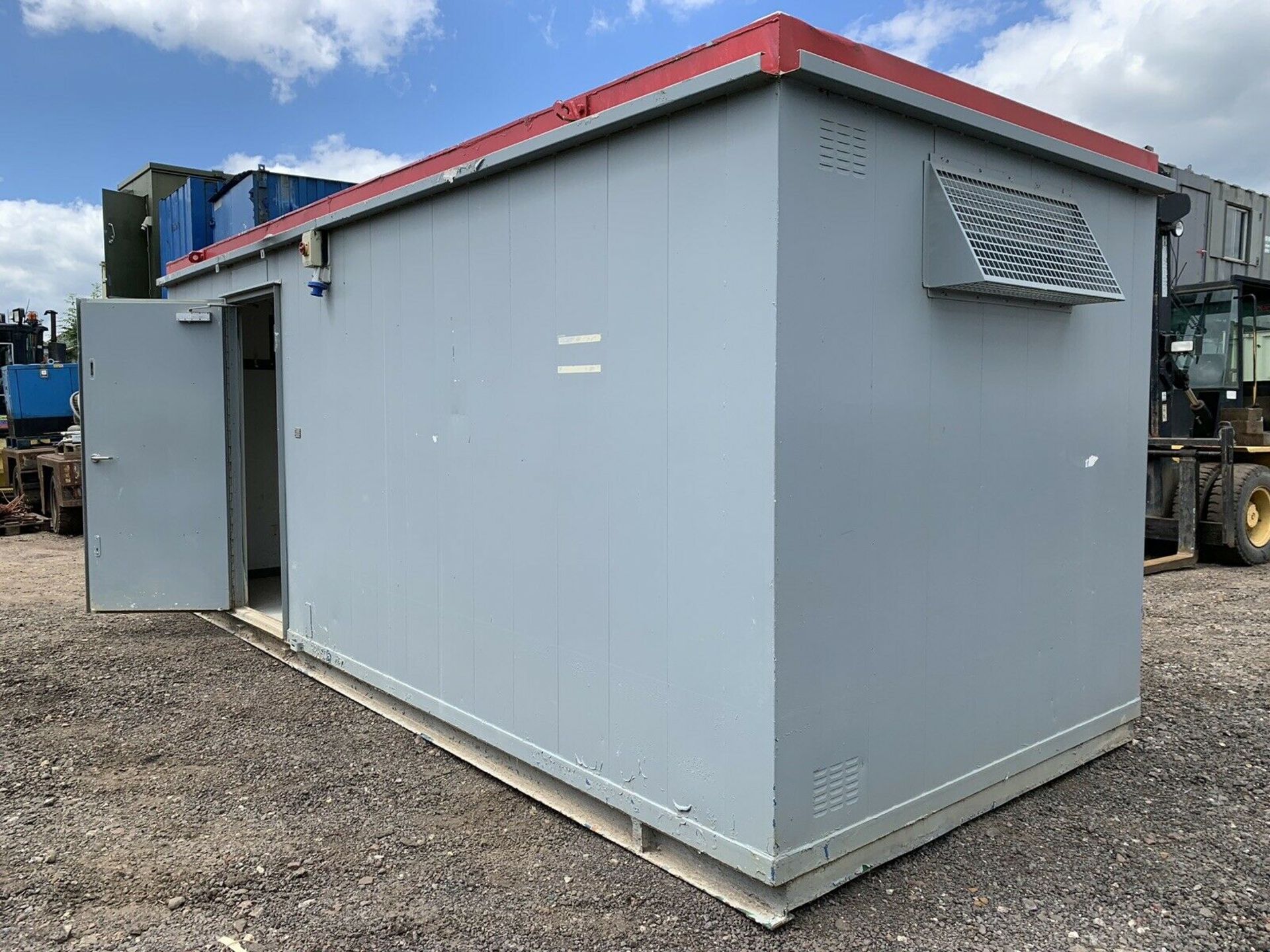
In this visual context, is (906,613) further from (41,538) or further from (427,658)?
(41,538)

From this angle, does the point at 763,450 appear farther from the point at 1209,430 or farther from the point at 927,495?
the point at 1209,430

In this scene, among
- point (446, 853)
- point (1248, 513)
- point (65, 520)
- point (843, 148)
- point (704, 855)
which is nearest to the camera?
point (843, 148)

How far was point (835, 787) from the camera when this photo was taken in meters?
2.78

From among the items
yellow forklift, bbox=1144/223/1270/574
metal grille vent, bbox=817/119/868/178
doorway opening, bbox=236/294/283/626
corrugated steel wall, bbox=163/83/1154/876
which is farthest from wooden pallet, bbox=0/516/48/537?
yellow forklift, bbox=1144/223/1270/574

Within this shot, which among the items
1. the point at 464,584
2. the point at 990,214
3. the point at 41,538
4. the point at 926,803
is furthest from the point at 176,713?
the point at 41,538

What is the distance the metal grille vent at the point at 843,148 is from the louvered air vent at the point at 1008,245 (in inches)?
13.0

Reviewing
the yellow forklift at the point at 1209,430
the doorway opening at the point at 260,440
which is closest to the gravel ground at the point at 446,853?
the doorway opening at the point at 260,440

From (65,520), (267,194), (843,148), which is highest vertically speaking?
(267,194)

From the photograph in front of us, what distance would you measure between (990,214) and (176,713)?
14.0 feet

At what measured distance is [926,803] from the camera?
309 centimetres

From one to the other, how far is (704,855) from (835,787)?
465mm

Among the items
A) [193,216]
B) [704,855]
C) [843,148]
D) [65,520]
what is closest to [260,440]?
[193,216]

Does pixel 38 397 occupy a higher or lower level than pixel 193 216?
lower

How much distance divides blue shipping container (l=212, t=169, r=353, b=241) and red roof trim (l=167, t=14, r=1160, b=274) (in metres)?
2.71
